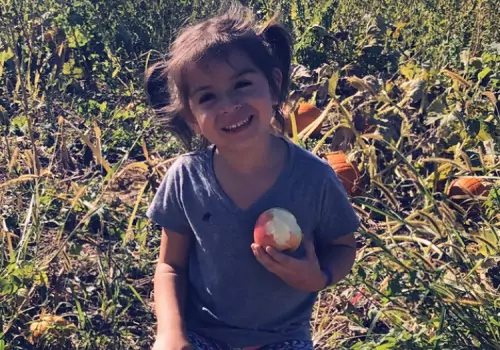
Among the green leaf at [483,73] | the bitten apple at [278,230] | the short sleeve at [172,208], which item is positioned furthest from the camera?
the green leaf at [483,73]

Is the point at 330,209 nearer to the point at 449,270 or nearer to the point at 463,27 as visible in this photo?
the point at 449,270

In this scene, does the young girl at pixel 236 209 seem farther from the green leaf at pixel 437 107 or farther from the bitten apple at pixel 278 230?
the green leaf at pixel 437 107

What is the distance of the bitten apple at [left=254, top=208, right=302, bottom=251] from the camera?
187cm

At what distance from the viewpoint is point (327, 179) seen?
203 centimetres

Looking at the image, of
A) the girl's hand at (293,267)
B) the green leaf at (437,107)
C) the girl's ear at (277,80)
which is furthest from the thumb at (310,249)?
the green leaf at (437,107)

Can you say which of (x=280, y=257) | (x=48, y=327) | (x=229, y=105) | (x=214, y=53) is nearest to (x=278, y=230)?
(x=280, y=257)

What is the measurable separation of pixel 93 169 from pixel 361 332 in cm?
168

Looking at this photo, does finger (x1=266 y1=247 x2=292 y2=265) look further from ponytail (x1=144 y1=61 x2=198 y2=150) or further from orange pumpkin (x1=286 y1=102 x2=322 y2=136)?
orange pumpkin (x1=286 y1=102 x2=322 y2=136)

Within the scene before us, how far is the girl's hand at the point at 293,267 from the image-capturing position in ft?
6.19

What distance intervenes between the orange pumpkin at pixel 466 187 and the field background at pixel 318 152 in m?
0.04

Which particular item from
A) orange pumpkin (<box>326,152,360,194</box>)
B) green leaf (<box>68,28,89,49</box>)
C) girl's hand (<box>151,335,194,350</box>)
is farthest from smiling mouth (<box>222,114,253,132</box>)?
green leaf (<box>68,28,89,49</box>)

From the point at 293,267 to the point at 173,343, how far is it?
37 cm

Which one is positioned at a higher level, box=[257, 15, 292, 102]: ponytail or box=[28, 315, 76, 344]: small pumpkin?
box=[257, 15, 292, 102]: ponytail

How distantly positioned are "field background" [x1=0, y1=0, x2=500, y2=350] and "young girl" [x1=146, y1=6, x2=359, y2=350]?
1.01ft
